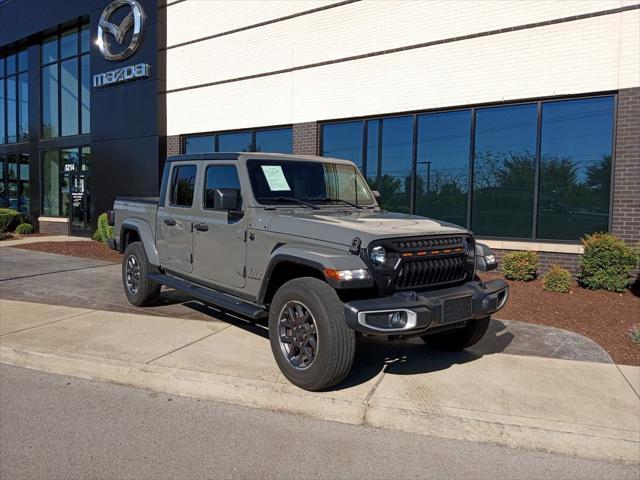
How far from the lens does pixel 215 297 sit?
5359 mm

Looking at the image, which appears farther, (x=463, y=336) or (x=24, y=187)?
(x=24, y=187)

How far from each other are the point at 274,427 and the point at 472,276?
7.43 feet

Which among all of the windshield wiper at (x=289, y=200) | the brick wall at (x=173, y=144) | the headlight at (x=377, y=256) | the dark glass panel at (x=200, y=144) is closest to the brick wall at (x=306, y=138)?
the dark glass panel at (x=200, y=144)

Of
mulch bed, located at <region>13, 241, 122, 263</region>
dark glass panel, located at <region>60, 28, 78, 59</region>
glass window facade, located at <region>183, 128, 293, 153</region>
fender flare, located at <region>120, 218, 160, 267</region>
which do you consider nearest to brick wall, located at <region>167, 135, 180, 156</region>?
glass window facade, located at <region>183, 128, 293, 153</region>

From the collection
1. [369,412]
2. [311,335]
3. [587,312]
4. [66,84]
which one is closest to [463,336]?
[369,412]

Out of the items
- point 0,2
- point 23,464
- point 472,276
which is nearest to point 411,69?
point 472,276

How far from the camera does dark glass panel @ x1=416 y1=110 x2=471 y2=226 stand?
33.4 feet

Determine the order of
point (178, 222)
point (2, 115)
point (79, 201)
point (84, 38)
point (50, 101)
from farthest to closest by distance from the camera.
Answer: point (2, 115)
point (50, 101)
point (79, 201)
point (84, 38)
point (178, 222)

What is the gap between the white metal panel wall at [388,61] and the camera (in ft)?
28.8

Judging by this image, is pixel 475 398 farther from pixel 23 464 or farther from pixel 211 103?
pixel 211 103

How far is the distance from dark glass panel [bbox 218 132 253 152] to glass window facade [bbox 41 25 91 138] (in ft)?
21.5

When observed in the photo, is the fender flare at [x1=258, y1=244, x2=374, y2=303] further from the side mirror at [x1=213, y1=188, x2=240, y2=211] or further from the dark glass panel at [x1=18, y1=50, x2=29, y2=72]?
the dark glass panel at [x1=18, y1=50, x2=29, y2=72]

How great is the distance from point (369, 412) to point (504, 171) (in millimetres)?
7049

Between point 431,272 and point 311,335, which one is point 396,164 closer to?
point 431,272
